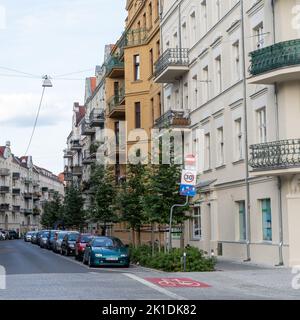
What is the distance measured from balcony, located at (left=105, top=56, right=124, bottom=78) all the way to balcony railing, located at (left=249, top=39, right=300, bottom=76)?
95.9 ft

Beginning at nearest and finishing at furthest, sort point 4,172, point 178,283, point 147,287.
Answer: point 147,287, point 178,283, point 4,172

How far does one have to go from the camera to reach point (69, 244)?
39406 millimetres

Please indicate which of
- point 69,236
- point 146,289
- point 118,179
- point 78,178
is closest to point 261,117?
point 146,289

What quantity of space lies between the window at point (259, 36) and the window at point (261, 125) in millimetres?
2623

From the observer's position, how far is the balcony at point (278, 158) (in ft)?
79.0

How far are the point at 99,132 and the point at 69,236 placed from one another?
3018cm

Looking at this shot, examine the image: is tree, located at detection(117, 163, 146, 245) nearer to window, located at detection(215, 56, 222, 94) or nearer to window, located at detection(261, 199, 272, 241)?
window, located at detection(215, 56, 222, 94)

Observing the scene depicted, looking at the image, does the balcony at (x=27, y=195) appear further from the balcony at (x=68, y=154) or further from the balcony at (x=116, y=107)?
the balcony at (x=116, y=107)

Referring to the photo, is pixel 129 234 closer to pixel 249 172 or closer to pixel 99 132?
pixel 99 132

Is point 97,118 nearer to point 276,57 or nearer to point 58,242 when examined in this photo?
point 58,242

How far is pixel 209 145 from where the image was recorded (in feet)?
112

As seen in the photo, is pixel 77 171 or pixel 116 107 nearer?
pixel 116 107

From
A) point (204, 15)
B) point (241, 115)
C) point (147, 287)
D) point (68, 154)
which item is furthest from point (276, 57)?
point (68, 154)

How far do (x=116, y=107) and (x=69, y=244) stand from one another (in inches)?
658
